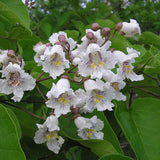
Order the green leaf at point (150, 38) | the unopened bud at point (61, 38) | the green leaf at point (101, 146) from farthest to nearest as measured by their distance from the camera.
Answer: the green leaf at point (150, 38) < the unopened bud at point (61, 38) < the green leaf at point (101, 146)

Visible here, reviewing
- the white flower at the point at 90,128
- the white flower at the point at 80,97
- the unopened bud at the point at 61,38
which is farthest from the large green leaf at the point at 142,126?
the unopened bud at the point at 61,38

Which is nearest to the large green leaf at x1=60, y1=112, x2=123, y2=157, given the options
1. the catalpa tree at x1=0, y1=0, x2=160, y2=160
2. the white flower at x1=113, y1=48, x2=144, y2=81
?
the catalpa tree at x1=0, y1=0, x2=160, y2=160

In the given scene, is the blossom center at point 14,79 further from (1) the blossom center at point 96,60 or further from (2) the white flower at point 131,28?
(2) the white flower at point 131,28

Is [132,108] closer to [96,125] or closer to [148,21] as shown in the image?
[96,125]

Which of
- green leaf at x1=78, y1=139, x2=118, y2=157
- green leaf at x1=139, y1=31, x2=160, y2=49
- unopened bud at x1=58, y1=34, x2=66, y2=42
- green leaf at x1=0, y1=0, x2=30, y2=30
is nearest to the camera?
green leaf at x1=78, y1=139, x2=118, y2=157

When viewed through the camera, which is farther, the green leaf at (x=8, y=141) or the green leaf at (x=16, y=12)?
the green leaf at (x=16, y=12)

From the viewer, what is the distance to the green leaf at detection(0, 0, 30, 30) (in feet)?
4.56

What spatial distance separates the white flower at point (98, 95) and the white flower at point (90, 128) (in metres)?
0.07

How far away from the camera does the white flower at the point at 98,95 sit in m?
1.05

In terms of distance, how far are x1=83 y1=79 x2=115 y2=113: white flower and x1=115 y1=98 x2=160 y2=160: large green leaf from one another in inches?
7.3

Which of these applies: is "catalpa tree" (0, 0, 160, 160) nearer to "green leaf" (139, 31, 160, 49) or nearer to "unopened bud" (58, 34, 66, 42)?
"unopened bud" (58, 34, 66, 42)

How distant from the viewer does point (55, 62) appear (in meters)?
1.11

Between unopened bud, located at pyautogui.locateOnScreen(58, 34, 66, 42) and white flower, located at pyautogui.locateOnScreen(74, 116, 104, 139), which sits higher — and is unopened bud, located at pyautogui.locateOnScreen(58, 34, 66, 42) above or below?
above

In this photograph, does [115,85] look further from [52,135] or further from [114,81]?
[52,135]
